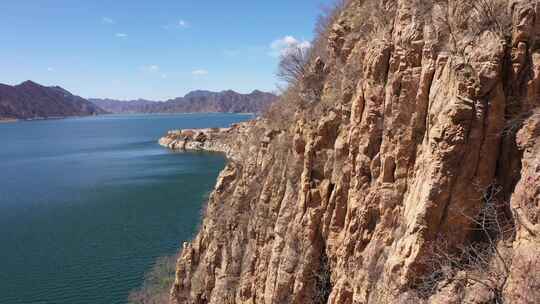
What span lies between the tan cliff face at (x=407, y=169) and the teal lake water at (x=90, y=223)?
1739 centimetres

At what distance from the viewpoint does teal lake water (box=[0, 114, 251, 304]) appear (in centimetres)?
2870

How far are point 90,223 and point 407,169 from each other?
3969 cm

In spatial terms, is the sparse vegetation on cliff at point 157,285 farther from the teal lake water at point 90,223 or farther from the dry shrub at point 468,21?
the dry shrub at point 468,21

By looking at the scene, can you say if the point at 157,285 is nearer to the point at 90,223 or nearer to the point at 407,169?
the point at 90,223

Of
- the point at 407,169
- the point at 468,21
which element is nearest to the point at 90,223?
the point at 407,169

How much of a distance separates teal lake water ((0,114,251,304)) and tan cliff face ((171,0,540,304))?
685 inches

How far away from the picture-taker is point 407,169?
428 inches

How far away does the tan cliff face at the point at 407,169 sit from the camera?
333 inches

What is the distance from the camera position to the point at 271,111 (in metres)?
21.7

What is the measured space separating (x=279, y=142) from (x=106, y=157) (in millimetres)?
83162

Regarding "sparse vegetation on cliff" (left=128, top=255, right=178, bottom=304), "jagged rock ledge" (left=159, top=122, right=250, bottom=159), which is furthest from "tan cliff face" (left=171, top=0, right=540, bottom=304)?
→ "jagged rock ledge" (left=159, top=122, right=250, bottom=159)

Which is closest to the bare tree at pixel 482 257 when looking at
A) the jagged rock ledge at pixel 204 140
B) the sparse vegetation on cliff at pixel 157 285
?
the sparse vegetation on cliff at pixel 157 285

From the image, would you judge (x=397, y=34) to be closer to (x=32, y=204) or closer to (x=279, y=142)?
(x=279, y=142)

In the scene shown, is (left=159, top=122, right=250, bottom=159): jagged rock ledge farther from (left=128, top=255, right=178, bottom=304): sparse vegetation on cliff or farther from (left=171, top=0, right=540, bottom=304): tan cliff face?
(left=171, top=0, right=540, bottom=304): tan cliff face
